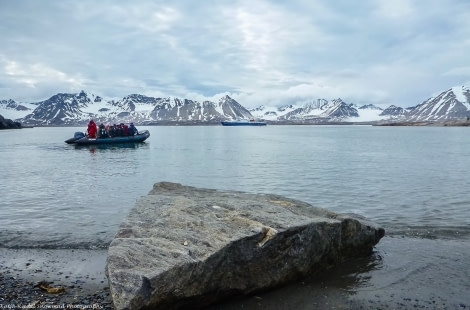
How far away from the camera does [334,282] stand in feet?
30.9

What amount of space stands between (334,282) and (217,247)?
3.12 metres

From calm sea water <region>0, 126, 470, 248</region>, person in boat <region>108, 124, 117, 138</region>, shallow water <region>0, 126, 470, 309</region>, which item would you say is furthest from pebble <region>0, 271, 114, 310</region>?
person in boat <region>108, 124, 117, 138</region>

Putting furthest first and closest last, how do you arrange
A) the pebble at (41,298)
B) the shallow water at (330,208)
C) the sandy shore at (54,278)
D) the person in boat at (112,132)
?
1. the person in boat at (112,132)
2. the shallow water at (330,208)
3. the sandy shore at (54,278)
4. the pebble at (41,298)

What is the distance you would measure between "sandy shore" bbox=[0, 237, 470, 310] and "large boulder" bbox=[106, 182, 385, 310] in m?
→ 0.39

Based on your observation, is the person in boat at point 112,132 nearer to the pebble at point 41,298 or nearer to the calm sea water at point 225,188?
the calm sea water at point 225,188

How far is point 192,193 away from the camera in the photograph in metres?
13.2

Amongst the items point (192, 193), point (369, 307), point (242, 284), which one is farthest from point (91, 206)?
point (369, 307)

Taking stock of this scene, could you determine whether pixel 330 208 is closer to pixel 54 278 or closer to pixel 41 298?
pixel 54 278

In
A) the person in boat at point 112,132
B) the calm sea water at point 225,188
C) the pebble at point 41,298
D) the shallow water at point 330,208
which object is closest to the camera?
the pebble at point 41,298

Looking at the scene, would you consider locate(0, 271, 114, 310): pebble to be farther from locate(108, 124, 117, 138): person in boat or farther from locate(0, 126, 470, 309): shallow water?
locate(108, 124, 117, 138): person in boat

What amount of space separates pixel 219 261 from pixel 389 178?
22.2 m

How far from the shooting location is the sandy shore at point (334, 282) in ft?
27.3

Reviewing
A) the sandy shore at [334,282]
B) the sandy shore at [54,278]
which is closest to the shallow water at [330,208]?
the sandy shore at [334,282]

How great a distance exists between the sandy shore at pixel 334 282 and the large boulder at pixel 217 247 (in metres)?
0.39
